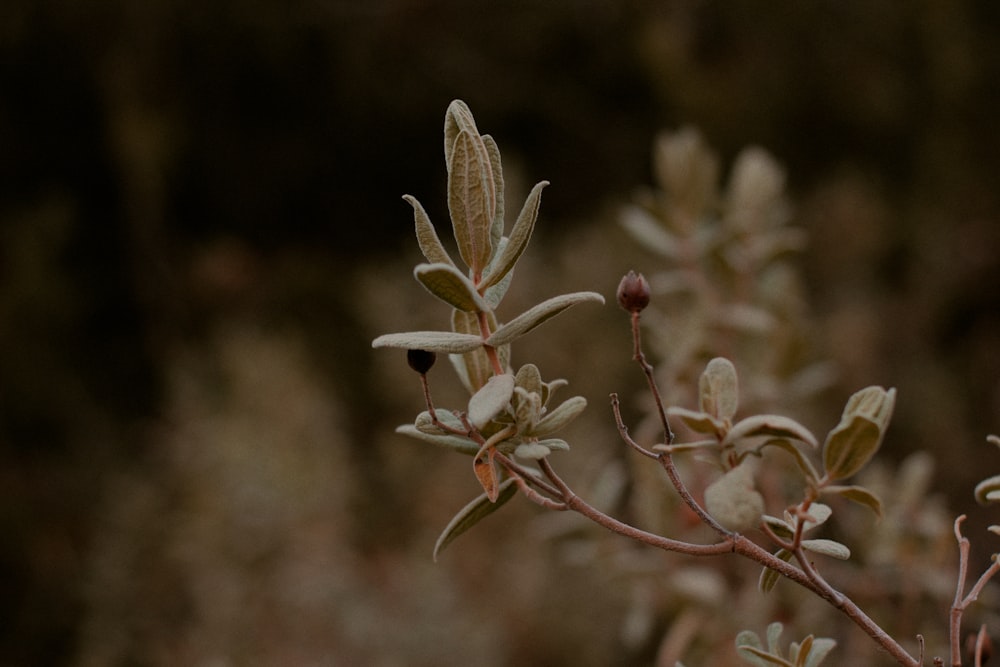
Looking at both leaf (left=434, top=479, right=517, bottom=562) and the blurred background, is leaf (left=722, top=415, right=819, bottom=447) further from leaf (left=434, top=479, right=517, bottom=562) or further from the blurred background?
the blurred background

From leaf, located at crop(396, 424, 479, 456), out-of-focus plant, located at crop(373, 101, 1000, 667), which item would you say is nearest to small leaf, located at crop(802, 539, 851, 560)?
out-of-focus plant, located at crop(373, 101, 1000, 667)

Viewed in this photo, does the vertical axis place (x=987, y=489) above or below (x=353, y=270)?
above

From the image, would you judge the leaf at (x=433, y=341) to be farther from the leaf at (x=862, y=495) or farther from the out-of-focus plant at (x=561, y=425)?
the leaf at (x=862, y=495)

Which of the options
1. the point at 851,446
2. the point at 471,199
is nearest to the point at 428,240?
the point at 471,199

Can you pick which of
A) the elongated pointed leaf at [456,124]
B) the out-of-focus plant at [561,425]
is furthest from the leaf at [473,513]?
the elongated pointed leaf at [456,124]

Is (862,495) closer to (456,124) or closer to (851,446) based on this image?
(851,446)

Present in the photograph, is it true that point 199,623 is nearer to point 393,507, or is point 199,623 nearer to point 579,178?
point 393,507
